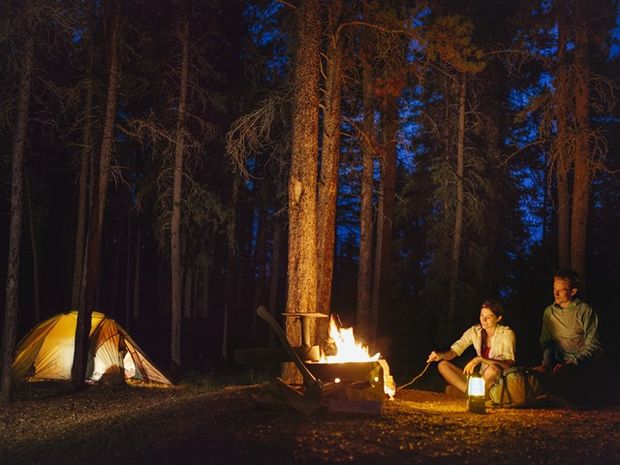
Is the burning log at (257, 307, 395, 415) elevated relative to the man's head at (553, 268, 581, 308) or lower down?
lower down

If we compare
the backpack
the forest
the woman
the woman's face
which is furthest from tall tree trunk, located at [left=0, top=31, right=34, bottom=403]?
the backpack

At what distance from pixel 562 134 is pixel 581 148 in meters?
0.43

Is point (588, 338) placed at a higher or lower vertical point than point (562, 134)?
lower

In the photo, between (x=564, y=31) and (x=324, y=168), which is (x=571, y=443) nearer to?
(x=324, y=168)

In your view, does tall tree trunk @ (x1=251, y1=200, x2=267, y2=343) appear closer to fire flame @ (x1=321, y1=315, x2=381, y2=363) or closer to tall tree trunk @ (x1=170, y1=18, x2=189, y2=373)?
tall tree trunk @ (x1=170, y1=18, x2=189, y2=373)

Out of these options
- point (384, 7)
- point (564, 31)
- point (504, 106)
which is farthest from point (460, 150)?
point (384, 7)

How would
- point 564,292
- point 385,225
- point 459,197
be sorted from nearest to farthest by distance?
1. point 564,292
2. point 385,225
3. point 459,197

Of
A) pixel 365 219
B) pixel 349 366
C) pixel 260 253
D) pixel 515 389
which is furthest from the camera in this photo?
pixel 260 253

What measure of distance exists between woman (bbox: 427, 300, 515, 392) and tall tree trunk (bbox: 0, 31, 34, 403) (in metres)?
7.72

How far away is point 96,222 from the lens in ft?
43.7

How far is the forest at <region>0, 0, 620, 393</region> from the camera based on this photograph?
10820 mm

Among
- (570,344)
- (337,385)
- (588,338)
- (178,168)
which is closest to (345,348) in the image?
(337,385)

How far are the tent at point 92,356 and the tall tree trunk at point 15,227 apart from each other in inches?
136

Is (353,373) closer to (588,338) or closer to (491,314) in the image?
(491,314)
